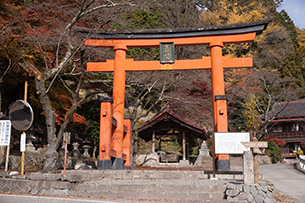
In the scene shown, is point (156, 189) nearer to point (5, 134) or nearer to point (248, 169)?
point (248, 169)

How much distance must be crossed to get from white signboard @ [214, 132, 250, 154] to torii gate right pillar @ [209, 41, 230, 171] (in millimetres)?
1930

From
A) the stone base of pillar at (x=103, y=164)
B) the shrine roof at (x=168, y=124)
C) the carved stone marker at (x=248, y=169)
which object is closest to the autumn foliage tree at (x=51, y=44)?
the stone base of pillar at (x=103, y=164)

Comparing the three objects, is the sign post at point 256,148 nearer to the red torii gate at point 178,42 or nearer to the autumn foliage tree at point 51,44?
the red torii gate at point 178,42

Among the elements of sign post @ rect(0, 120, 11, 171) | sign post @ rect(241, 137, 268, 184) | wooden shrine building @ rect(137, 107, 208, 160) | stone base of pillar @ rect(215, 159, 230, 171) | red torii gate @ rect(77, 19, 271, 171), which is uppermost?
red torii gate @ rect(77, 19, 271, 171)

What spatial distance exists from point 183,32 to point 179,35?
0.20m

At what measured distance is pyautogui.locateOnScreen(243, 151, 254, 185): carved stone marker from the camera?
6828 millimetres

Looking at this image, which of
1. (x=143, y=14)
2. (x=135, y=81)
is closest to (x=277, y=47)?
(x=143, y=14)

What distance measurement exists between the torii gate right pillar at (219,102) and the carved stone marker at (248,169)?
2.67m

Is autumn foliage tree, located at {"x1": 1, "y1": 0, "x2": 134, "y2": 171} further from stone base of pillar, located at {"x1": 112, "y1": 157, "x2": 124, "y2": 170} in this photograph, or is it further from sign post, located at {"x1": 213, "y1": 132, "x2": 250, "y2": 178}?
A: sign post, located at {"x1": 213, "y1": 132, "x2": 250, "y2": 178}

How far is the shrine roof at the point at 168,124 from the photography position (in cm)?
1725

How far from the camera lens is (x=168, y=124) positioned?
1831 cm

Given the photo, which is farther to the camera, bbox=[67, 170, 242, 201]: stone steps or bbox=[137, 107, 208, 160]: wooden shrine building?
bbox=[137, 107, 208, 160]: wooden shrine building

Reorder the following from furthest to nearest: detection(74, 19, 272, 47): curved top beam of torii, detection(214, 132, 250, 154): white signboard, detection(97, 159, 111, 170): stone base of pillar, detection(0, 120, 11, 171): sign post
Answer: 1. detection(74, 19, 272, 47): curved top beam of torii
2. detection(97, 159, 111, 170): stone base of pillar
3. detection(0, 120, 11, 171): sign post
4. detection(214, 132, 250, 154): white signboard

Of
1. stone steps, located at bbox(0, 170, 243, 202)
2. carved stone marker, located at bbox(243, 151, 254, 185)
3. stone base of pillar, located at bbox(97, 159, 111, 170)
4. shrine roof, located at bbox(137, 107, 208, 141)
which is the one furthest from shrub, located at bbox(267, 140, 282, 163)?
stone base of pillar, located at bbox(97, 159, 111, 170)
